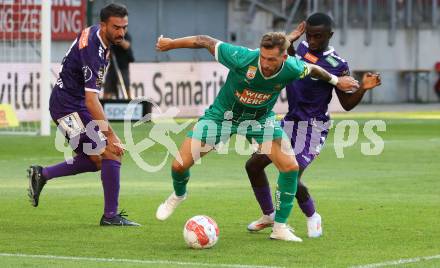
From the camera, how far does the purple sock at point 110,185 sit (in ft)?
39.4

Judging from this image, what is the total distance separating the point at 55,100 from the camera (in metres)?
12.3

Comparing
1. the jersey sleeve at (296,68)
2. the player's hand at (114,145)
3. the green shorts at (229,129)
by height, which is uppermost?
the jersey sleeve at (296,68)

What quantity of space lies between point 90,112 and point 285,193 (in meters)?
1.99

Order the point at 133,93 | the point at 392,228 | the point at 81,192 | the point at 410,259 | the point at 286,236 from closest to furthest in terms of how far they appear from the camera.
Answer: the point at 410,259 → the point at 286,236 → the point at 392,228 → the point at 81,192 → the point at 133,93

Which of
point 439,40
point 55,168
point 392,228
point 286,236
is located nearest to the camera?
point 286,236

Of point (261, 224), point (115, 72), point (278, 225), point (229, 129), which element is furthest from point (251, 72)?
point (115, 72)

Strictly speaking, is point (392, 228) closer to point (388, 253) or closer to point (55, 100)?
point (388, 253)

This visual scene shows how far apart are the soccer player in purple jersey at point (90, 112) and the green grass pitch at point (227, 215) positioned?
1.36 feet

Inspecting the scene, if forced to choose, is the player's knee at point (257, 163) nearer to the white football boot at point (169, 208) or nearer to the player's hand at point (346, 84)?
the white football boot at point (169, 208)

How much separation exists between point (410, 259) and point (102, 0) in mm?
27272

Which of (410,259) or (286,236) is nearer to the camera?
(410,259)

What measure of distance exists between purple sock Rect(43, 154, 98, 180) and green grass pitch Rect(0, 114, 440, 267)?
43cm

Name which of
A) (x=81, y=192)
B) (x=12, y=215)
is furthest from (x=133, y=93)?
(x=12, y=215)

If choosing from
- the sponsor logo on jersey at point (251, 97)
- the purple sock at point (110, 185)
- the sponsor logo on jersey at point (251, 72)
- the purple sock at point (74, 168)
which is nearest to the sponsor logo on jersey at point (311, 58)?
the sponsor logo on jersey at point (251, 97)
